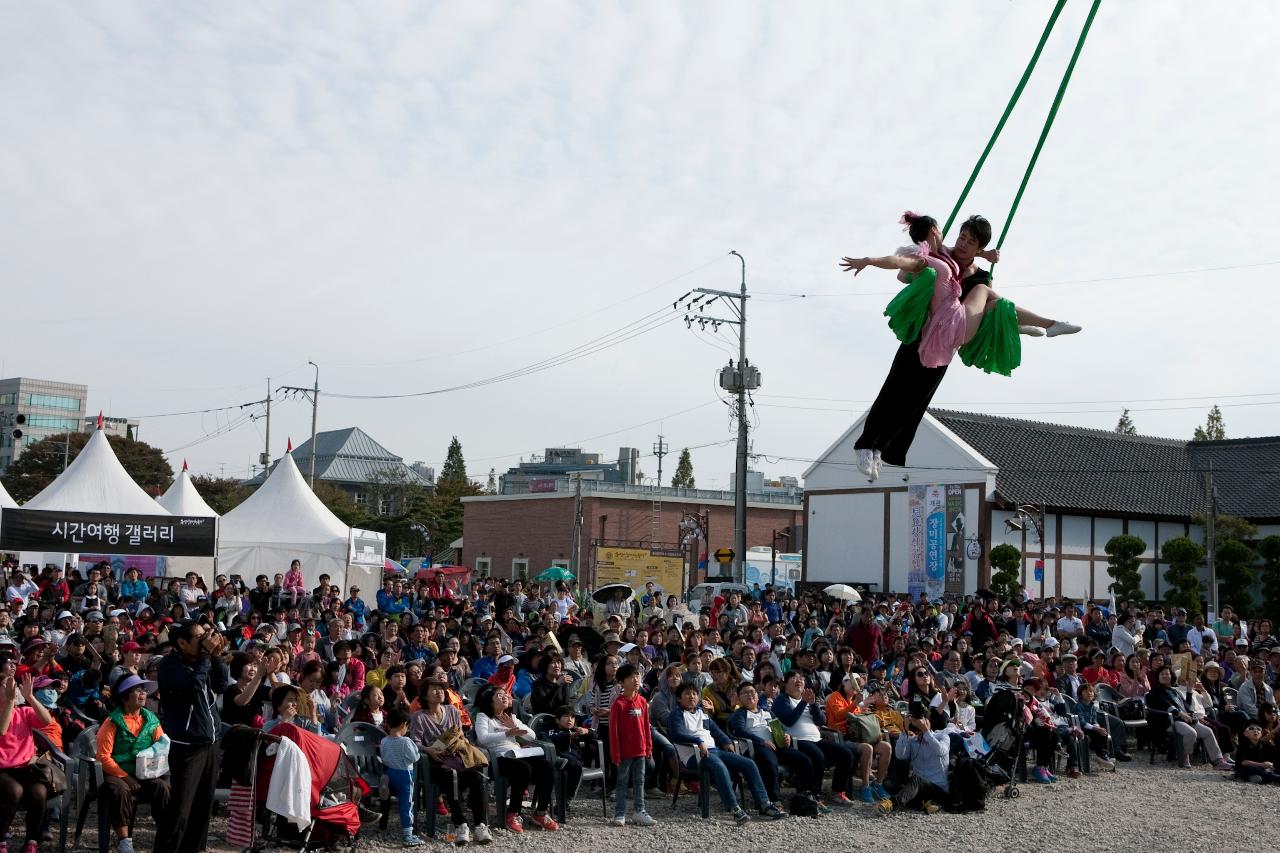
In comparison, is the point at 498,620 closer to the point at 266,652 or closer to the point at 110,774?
the point at 266,652

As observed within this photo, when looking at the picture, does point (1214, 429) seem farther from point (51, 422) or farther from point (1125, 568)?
point (51, 422)

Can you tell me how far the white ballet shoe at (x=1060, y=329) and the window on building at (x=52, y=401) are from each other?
316 ft

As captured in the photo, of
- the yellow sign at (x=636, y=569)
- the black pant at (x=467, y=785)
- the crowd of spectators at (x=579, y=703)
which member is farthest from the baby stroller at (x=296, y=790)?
the yellow sign at (x=636, y=569)

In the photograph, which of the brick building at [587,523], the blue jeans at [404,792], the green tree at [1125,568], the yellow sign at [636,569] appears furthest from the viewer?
the brick building at [587,523]

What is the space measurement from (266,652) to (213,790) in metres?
1.65

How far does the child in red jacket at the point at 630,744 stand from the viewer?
889cm

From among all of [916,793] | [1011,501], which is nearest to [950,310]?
[916,793]

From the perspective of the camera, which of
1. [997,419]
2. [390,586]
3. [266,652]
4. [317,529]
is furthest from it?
[997,419]

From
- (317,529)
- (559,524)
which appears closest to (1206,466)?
(559,524)

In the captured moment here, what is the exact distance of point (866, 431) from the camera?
236 inches

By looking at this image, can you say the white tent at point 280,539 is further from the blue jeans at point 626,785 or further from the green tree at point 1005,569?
the green tree at point 1005,569

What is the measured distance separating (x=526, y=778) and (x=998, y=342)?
478 centimetres

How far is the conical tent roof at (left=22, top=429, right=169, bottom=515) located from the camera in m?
19.0

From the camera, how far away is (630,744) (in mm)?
8914
